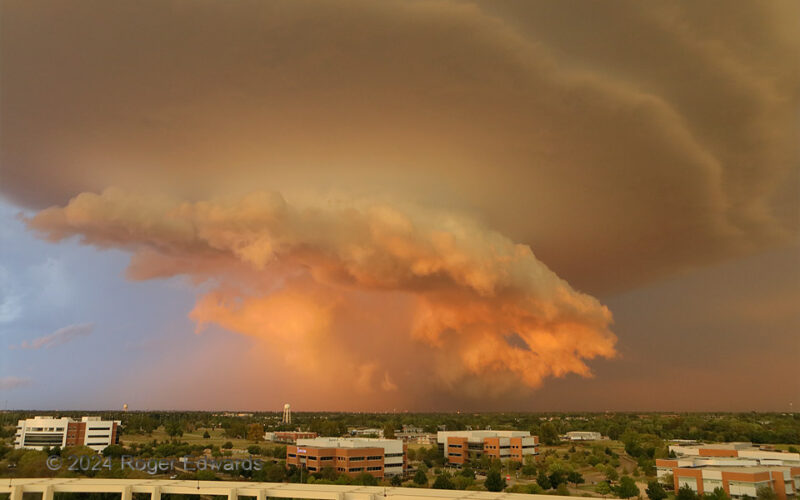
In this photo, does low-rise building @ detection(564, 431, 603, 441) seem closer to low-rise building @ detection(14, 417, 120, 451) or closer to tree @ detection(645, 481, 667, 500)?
tree @ detection(645, 481, 667, 500)

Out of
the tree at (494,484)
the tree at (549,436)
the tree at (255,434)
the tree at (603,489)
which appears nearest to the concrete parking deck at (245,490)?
the tree at (494,484)

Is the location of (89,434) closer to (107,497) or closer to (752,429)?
(107,497)

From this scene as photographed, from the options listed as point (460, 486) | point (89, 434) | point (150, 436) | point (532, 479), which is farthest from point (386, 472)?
point (150, 436)

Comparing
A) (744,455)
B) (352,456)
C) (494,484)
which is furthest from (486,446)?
(744,455)

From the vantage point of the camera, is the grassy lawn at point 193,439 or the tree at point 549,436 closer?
the grassy lawn at point 193,439

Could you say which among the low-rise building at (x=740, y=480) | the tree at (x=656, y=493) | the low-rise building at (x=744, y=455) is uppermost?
the low-rise building at (x=744, y=455)

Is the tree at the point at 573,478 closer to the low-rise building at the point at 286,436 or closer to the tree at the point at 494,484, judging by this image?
the tree at the point at 494,484

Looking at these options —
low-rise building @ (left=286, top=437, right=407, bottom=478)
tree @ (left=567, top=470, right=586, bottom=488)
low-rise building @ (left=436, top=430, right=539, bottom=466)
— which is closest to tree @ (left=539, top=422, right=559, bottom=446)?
low-rise building @ (left=436, top=430, right=539, bottom=466)

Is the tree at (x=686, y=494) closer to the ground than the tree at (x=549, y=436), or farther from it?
closer to the ground
